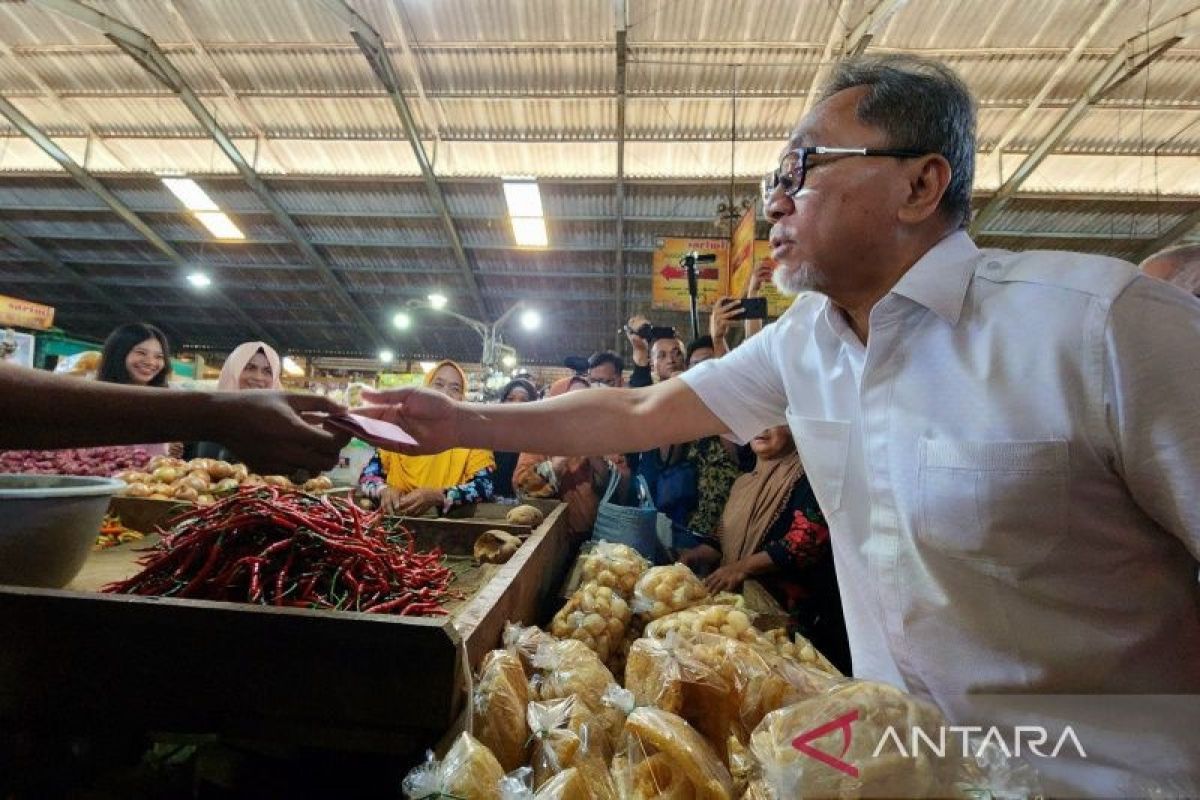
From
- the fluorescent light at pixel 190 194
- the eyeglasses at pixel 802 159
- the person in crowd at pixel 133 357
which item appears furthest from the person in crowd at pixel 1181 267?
the fluorescent light at pixel 190 194

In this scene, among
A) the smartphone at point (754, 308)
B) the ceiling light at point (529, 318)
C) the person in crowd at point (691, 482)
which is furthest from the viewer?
the ceiling light at point (529, 318)

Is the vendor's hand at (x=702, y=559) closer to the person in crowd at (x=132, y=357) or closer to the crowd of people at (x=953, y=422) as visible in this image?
the crowd of people at (x=953, y=422)

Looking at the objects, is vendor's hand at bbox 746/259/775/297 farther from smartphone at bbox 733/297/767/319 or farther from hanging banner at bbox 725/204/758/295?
smartphone at bbox 733/297/767/319

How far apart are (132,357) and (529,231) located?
8.39m

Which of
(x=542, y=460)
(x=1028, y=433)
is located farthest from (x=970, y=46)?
(x=1028, y=433)

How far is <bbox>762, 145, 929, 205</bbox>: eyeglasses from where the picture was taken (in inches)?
54.7

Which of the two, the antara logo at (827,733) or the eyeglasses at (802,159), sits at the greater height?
the eyeglasses at (802,159)

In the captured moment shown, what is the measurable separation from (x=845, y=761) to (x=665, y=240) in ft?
25.5

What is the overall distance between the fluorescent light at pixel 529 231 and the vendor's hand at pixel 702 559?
9.56m

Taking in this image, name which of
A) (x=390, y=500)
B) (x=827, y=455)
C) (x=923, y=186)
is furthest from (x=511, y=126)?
(x=827, y=455)

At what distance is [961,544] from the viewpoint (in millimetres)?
1123

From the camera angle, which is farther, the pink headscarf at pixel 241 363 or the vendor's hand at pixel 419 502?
→ the pink headscarf at pixel 241 363

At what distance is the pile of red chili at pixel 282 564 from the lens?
162 centimetres

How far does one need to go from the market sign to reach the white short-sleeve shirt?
1559 centimetres
